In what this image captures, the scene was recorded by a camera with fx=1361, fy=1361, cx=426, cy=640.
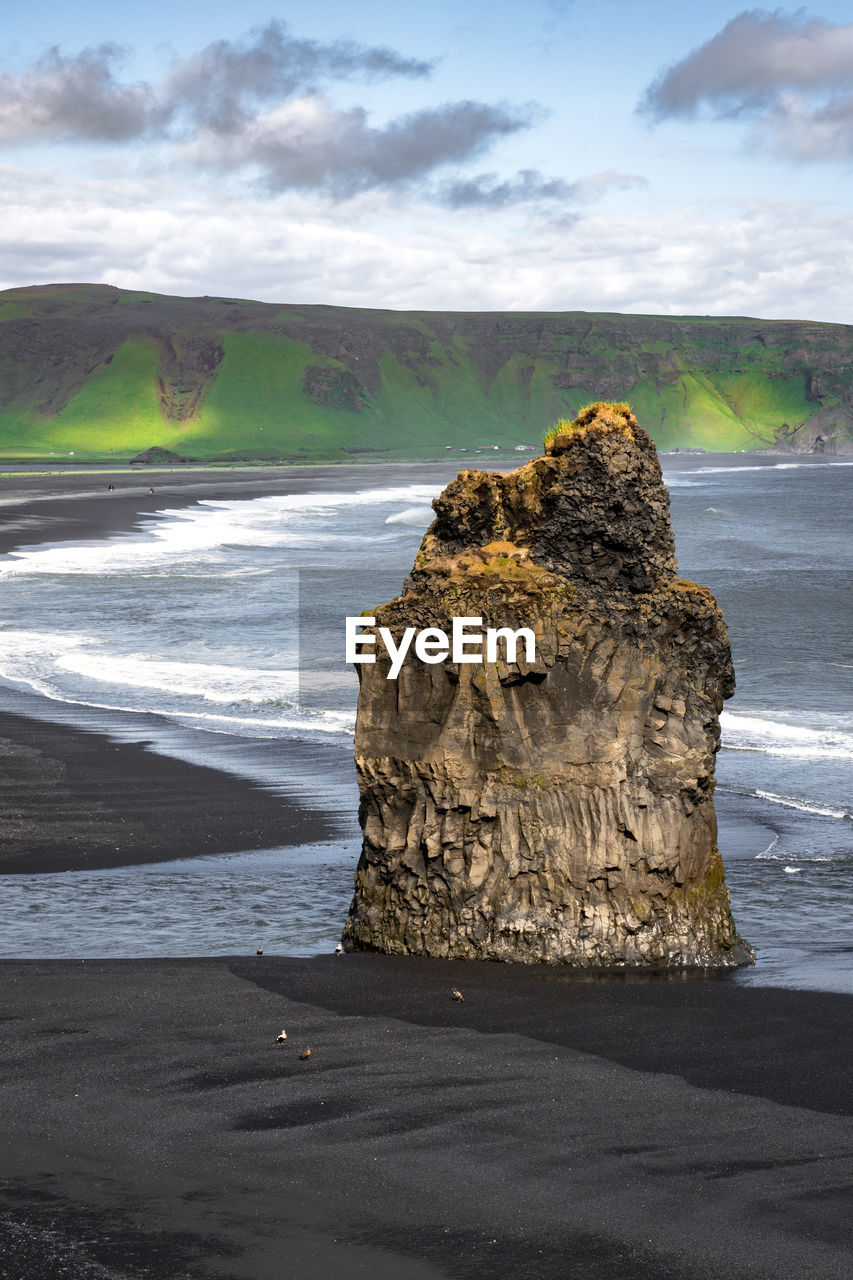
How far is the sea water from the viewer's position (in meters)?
11.1

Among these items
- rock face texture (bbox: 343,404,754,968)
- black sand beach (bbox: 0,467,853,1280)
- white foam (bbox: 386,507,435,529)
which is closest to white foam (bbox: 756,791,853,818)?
rock face texture (bbox: 343,404,754,968)

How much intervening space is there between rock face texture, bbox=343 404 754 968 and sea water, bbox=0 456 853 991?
35.6 inches

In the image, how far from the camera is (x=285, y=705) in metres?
23.5

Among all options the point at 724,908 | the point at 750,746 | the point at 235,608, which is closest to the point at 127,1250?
the point at 724,908

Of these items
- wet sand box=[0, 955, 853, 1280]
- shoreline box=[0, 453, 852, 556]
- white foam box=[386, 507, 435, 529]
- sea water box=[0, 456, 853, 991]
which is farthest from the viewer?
white foam box=[386, 507, 435, 529]

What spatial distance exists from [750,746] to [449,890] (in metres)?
11.4

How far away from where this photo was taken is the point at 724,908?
9992 mm

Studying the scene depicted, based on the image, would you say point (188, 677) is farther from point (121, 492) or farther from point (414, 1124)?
point (121, 492)

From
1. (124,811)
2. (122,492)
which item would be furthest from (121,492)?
(124,811)

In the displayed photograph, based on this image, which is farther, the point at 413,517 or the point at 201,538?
the point at 413,517

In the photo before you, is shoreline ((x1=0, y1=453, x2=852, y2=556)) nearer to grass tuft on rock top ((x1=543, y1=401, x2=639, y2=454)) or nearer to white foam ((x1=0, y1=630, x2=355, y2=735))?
white foam ((x1=0, y1=630, x2=355, y2=735))

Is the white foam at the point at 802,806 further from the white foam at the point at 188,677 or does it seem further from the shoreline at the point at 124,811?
the white foam at the point at 188,677

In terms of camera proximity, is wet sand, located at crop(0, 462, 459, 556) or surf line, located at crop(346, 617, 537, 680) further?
wet sand, located at crop(0, 462, 459, 556)

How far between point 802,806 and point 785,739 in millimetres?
4869
